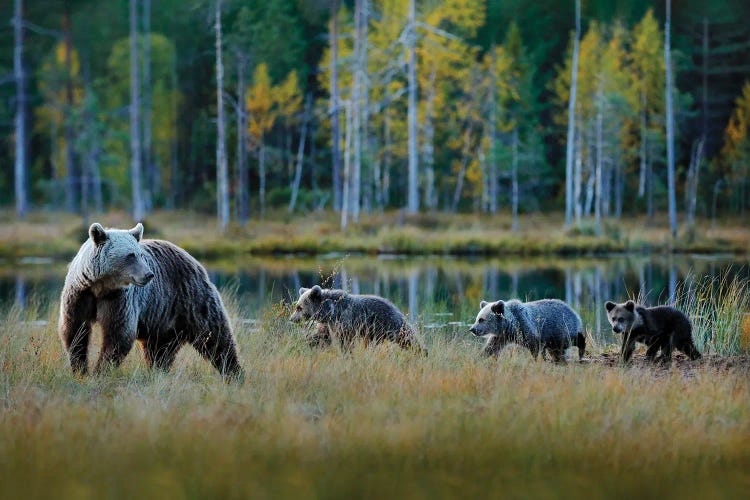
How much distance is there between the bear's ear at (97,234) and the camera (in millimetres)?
6801

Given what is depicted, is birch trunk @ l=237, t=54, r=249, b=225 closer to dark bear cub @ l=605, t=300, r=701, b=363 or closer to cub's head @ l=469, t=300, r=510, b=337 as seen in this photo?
cub's head @ l=469, t=300, r=510, b=337

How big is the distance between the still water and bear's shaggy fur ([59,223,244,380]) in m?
4.09

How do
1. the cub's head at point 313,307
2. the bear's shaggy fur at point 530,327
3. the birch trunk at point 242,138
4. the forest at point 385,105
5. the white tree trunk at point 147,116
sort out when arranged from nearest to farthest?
the bear's shaggy fur at point 530,327, the cub's head at point 313,307, the birch trunk at point 242,138, the forest at point 385,105, the white tree trunk at point 147,116

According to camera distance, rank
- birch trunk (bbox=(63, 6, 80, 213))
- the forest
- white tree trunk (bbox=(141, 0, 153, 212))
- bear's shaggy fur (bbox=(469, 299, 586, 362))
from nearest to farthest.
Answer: bear's shaggy fur (bbox=(469, 299, 586, 362))
the forest
birch trunk (bbox=(63, 6, 80, 213))
white tree trunk (bbox=(141, 0, 153, 212))

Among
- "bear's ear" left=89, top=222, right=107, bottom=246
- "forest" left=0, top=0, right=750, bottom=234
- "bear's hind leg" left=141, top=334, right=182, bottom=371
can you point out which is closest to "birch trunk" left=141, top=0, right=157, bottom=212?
"forest" left=0, top=0, right=750, bottom=234

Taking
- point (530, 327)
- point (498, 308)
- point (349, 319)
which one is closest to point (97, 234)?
point (349, 319)

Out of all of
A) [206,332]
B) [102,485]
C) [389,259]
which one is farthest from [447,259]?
[102,485]

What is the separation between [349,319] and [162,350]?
1884 mm

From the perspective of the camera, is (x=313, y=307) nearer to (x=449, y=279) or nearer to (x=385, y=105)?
(x=449, y=279)

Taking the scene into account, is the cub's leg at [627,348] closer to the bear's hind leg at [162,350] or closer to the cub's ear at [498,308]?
the cub's ear at [498,308]

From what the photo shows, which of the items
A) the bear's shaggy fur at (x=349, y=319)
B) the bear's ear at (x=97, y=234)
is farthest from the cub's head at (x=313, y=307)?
the bear's ear at (x=97, y=234)

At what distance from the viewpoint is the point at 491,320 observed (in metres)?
8.84

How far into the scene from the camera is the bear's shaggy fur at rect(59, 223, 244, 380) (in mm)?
6840

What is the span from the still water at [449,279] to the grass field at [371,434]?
14.9 ft
